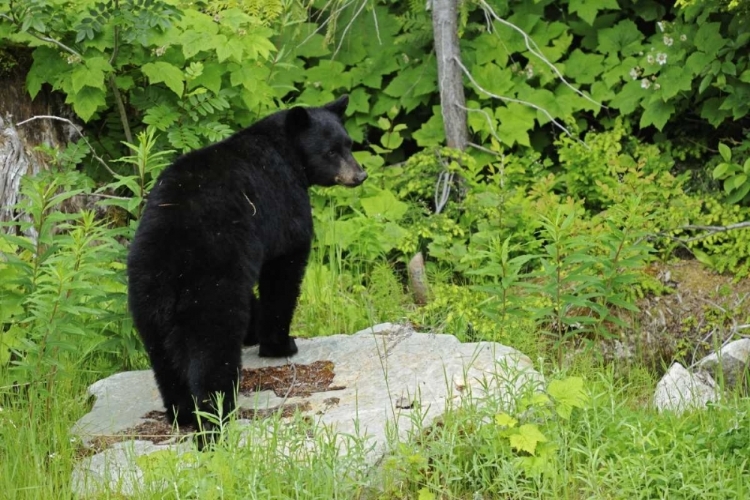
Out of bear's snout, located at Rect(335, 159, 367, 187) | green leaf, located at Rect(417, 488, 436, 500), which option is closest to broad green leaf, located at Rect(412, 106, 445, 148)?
bear's snout, located at Rect(335, 159, 367, 187)

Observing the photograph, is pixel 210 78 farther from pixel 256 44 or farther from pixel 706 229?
pixel 706 229

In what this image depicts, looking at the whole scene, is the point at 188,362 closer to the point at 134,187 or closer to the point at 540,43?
the point at 134,187

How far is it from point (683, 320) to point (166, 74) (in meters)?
4.01

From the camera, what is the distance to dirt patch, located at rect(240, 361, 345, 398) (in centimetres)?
517

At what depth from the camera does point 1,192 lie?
22.6 feet

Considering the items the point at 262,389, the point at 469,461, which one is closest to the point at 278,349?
the point at 262,389

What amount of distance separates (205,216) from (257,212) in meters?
0.43

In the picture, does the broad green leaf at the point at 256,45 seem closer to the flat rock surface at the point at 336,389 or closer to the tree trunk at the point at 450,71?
the tree trunk at the point at 450,71

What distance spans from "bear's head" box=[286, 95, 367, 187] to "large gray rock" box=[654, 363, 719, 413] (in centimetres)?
216

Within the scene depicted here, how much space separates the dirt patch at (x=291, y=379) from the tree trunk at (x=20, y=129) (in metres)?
2.55

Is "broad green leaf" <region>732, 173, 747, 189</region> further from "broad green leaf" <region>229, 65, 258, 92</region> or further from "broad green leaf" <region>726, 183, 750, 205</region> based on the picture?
"broad green leaf" <region>229, 65, 258, 92</region>

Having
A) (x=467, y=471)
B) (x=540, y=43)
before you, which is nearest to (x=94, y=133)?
(x=540, y=43)

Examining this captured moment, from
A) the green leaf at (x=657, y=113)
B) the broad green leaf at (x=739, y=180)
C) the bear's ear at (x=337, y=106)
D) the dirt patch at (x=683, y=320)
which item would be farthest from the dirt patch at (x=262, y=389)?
the green leaf at (x=657, y=113)

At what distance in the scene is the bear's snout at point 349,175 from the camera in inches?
236
